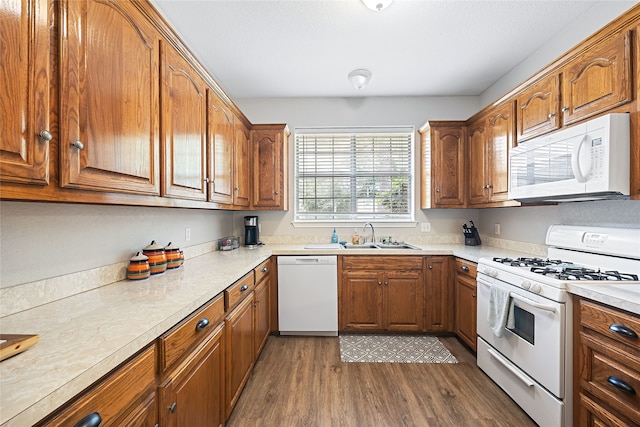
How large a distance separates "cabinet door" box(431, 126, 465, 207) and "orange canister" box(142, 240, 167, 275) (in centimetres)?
275

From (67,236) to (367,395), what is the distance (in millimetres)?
2055

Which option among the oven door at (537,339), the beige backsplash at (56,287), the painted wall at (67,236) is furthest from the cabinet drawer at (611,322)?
the painted wall at (67,236)

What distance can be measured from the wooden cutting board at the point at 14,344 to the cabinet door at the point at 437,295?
2.82 m

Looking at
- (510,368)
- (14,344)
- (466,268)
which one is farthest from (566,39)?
(14,344)

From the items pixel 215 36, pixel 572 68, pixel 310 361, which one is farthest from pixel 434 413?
pixel 215 36

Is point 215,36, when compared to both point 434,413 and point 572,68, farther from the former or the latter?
point 434,413

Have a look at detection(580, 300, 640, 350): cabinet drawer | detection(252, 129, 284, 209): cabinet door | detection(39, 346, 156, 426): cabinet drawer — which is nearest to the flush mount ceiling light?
detection(252, 129, 284, 209): cabinet door

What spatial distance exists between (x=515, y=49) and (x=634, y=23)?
1.20 metres

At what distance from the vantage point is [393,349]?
8.54ft

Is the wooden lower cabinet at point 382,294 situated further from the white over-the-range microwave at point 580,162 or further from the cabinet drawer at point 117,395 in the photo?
the cabinet drawer at point 117,395

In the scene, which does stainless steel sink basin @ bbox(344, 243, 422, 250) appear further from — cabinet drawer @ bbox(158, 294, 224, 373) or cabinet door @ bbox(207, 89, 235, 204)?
cabinet drawer @ bbox(158, 294, 224, 373)

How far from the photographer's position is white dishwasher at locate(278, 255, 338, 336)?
2.84m

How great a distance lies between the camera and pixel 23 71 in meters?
0.75

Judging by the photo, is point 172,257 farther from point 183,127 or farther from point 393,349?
point 393,349
